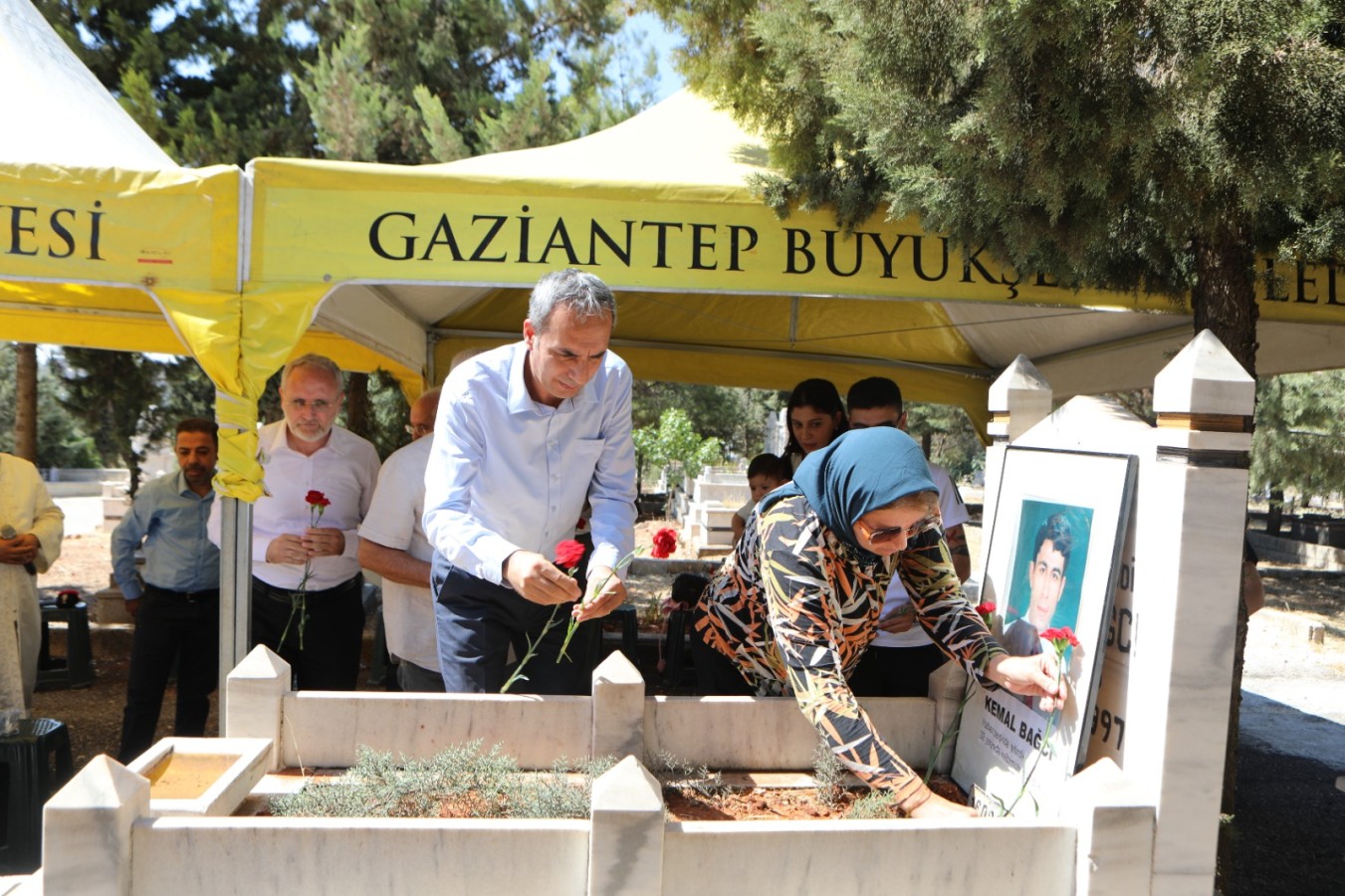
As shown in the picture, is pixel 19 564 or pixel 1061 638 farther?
pixel 19 564

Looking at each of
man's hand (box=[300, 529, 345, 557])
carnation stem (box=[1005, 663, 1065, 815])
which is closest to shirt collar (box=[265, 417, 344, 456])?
man's hand (box=[300, 529, 345, 557])

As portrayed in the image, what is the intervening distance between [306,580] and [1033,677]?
2493 mm

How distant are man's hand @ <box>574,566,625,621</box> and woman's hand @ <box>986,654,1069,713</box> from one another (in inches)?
31.8

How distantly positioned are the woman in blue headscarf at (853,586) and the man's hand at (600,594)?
33cm

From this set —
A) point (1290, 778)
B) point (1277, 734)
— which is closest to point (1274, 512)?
point (1277, 734)

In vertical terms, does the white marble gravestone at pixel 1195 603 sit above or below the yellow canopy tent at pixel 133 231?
below

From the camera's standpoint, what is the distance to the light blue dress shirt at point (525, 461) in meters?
2.33

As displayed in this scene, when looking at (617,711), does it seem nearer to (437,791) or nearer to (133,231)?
(437,791)

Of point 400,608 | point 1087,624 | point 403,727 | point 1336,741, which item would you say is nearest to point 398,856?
point 403,727

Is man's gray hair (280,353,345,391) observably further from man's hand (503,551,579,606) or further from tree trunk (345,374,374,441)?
tree trunk (345,374,374,441)

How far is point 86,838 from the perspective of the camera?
1.53m

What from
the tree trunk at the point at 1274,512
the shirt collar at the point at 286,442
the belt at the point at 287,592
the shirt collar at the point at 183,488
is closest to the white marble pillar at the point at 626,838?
the belt at the point at 287,592

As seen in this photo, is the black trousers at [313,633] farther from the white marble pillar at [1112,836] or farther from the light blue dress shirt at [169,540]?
Answer: the white marble pillar at [1112,836]

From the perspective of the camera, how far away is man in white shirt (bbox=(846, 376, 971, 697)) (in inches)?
128
